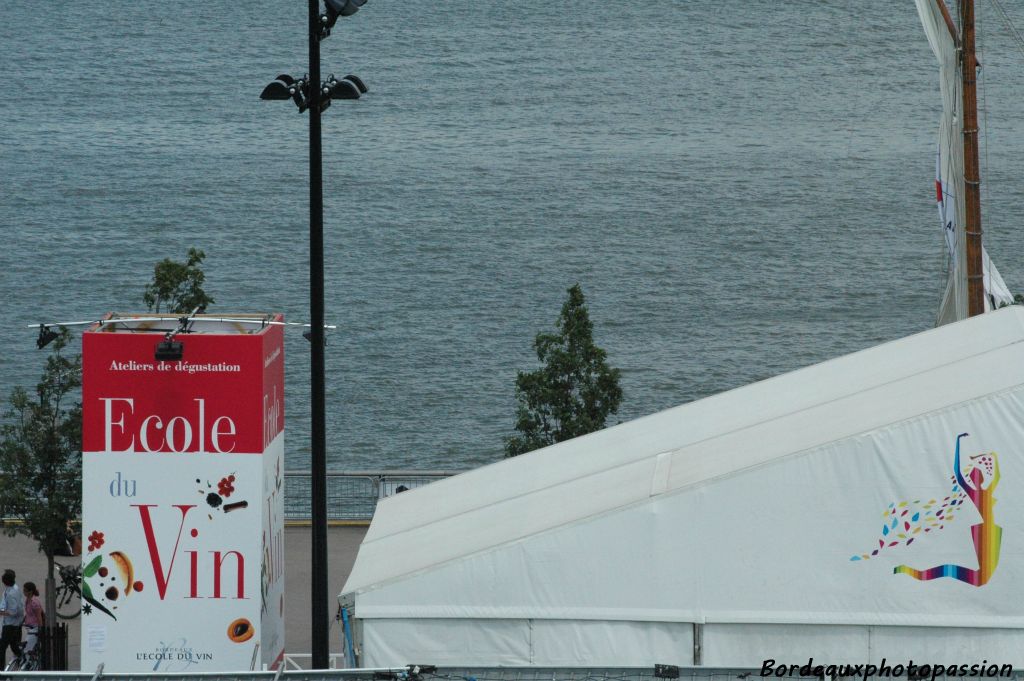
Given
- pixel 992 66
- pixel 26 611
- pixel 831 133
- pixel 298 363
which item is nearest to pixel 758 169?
pixel 831 133

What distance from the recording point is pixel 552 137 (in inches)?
3632

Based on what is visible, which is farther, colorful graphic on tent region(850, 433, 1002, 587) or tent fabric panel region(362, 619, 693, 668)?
tent fabric panel region(362, 619, 693, 668)

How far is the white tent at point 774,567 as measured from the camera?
35.0 ft

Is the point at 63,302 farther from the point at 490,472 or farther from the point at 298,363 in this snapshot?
the point at 490,472

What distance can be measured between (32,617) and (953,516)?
989 centimetres

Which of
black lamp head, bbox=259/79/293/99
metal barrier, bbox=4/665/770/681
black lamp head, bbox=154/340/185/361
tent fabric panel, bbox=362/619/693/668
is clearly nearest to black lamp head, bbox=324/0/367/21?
black lamp head, bbox=259/79/293/99

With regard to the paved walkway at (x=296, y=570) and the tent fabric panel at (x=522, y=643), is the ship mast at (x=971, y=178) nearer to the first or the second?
the paved walkway at (x=296, y=570)

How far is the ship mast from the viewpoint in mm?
19578

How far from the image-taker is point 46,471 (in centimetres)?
1802

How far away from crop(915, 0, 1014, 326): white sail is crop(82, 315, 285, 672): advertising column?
10082 mm

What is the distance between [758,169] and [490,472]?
7503 centimetres

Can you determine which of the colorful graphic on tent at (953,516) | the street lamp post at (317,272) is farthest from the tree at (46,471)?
the colorful graphic on tent at (953,516)

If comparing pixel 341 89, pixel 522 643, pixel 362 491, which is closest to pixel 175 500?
pixel 341 89

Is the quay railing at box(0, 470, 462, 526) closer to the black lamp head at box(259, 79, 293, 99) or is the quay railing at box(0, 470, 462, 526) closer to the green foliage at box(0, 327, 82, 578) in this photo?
the green foliage at box(0, 327, 82, 578)
